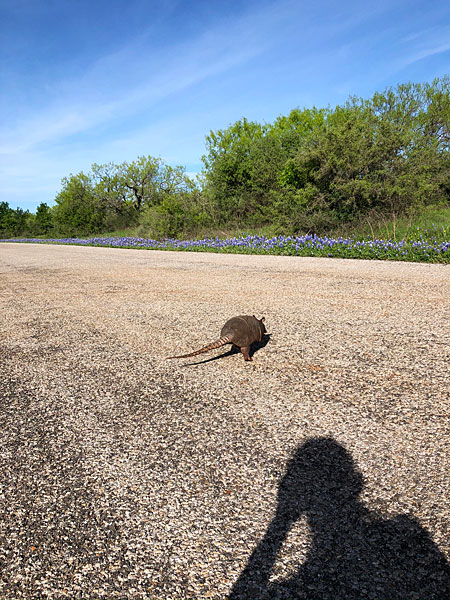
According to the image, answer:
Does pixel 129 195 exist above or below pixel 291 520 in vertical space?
above

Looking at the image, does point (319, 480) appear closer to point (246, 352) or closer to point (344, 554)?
point (344, 554)

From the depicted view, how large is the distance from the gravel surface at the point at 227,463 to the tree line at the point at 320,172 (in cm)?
1027

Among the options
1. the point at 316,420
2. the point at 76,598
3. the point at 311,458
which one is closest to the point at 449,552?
A: the point at 311,458

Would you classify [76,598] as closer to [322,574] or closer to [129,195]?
[322,574]

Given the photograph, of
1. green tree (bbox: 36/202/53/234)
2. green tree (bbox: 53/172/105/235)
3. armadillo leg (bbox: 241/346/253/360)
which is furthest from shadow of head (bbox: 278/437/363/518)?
green tree (bbox: 36/202/53/234)

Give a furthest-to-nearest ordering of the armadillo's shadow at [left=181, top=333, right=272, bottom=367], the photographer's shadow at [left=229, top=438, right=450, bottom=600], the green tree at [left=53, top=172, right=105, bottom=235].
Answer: the green tree at [left=53, top=172, right=105, bottom=235], the armadillo's shadow at [left=181, top=333, right=272, bottom=367], the photographer's shadow at [left=229, top=438, right=450, bottom=600]

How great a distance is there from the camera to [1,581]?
4.12 feet

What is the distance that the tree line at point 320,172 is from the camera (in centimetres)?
1315

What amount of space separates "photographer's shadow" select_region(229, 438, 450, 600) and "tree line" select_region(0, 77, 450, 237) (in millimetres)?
12413

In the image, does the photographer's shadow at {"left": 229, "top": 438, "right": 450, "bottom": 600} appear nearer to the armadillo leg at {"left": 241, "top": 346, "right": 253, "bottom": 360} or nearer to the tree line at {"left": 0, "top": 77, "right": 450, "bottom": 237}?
the armadillo leg at {"left": 241, "top": 346, "right": 253, "bottom": 360}

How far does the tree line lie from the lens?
43.1ft

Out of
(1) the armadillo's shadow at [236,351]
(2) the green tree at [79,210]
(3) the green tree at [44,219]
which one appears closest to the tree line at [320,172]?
(2) the green tree at [79,210]

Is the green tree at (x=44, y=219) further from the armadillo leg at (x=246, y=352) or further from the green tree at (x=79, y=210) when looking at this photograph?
the armadillo leg at (x=246, y=352)

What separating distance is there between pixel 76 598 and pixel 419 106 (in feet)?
88.9
